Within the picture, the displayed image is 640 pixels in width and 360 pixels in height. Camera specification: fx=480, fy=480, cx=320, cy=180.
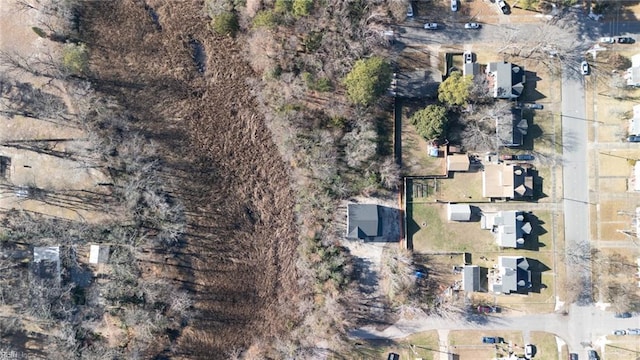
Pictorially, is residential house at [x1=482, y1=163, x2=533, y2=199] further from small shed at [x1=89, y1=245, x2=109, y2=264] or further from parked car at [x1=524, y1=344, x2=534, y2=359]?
small shed at [x1=89, y1=245, x2=109, y2=264]

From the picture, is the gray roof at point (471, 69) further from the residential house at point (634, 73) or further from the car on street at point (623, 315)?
the car on street at point (623, 315)

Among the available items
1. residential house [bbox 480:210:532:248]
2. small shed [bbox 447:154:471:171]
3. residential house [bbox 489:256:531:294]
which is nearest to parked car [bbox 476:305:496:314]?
residential house [bbox 489:256:531:294]

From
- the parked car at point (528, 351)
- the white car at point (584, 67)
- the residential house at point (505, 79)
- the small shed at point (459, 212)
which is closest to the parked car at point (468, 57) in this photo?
the residential house at point (505, 79)

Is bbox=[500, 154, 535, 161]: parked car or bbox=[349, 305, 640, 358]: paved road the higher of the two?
bbox=[500, 154, 535, 161]: parked car

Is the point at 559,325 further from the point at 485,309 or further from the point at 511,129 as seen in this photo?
the point at 511,129

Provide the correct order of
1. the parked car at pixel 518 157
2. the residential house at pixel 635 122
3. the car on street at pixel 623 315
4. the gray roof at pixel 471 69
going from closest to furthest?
the residential house at pixel 635 122
the gray roof at pixel 471 69
the parked car at pixel 518 157
the car on street at pixel 623 315

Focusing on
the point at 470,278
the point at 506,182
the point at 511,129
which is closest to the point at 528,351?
the point at 470,278

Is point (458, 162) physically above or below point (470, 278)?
above
